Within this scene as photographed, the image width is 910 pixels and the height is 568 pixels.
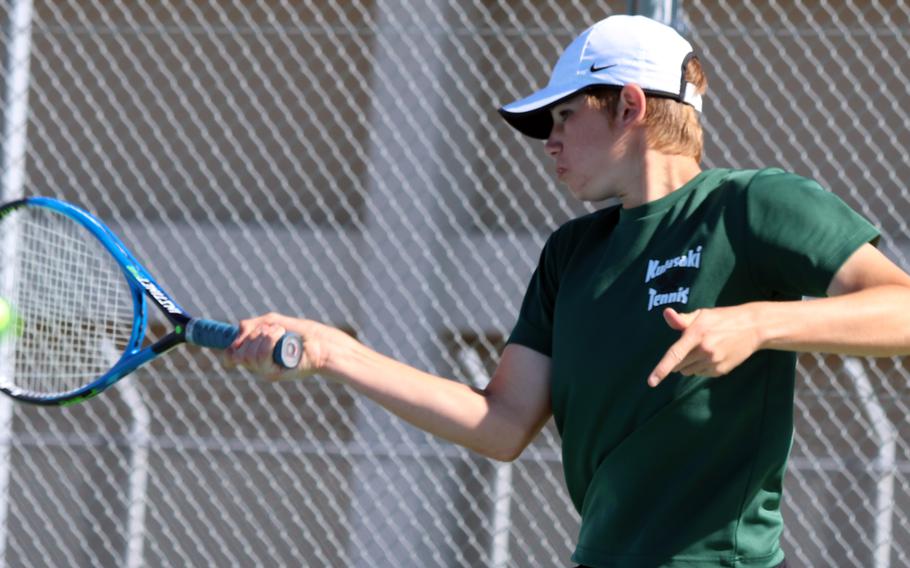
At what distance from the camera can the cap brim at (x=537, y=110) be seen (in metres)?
2.28

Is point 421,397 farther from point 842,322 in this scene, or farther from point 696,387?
point 842,322

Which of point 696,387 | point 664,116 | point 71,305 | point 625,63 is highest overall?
point 71,305

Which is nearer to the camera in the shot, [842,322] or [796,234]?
[842,322]

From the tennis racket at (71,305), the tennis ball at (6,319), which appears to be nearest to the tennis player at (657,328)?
the tennis racket at (71,305)

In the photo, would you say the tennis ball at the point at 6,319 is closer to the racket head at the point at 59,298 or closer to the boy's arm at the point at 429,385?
the racket head at the point at 59,298

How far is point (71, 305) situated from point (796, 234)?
207cm

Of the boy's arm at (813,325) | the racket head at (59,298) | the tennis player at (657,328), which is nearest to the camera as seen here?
the boy's arm at (813,325)

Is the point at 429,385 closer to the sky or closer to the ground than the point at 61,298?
closer to the ground

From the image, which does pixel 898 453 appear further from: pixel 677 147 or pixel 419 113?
pixel 677 147

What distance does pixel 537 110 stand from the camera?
91.4 inches

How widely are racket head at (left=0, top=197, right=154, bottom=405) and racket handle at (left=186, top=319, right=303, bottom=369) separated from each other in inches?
21.7

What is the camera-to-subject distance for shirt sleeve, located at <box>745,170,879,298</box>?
198 centimetres

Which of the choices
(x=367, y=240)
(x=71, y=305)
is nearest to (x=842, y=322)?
(x=71, y=305)

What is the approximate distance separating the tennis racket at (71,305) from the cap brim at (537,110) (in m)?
0.61
